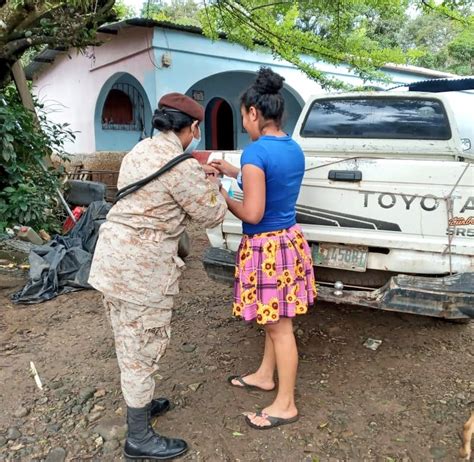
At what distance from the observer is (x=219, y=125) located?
43.0 feet

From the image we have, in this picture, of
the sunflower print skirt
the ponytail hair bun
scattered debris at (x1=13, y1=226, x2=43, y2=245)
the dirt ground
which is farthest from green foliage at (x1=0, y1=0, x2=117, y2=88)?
the sunflower print skirt

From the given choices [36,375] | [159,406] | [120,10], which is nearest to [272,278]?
[159,406]

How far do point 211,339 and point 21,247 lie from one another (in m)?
2.80

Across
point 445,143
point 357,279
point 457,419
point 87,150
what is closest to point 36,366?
point 357,279

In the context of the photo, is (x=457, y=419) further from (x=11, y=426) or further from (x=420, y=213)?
(x=11, y=426)

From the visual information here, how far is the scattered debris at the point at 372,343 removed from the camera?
345cm

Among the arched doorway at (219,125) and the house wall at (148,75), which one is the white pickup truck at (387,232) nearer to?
the house wall at (148,75)

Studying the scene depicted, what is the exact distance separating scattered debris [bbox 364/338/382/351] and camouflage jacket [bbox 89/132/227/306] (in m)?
1.89

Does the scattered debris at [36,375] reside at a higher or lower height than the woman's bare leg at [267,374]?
lower

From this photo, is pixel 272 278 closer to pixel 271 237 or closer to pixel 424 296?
pixel 271 237

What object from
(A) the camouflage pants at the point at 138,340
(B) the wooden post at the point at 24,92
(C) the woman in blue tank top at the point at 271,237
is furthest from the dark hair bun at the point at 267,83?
(B) the wooden post at the point at 24,92

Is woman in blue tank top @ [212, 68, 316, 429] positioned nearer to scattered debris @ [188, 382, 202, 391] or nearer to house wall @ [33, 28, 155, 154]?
scattered debris @ [188, 382, 202, 391]

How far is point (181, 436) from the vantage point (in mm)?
2457

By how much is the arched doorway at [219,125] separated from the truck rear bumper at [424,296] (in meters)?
10.5
